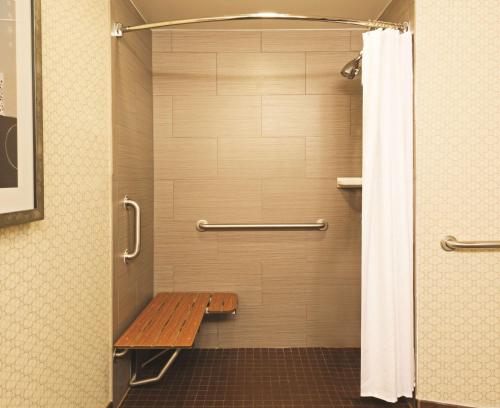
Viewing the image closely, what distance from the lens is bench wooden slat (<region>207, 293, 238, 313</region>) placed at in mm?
2887

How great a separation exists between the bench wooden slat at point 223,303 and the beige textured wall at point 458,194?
120 centimetres

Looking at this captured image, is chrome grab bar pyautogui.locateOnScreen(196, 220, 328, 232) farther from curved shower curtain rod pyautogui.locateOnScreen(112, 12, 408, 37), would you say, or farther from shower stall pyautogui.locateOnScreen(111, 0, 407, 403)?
curved shower curtain rod pyautogui.locateOnScreen(112, 12, 408, 37)

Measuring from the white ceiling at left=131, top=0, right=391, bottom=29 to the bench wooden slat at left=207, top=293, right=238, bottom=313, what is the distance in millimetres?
1973

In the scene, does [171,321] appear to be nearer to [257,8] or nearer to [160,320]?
[160,320]

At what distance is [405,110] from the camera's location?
2.33 m

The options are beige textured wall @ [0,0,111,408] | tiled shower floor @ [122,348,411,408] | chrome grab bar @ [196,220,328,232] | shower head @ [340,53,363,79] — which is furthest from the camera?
chrome grab bar @ [196,220,328,232]

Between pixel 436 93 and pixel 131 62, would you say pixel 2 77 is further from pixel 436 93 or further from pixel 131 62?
pixel 436 93

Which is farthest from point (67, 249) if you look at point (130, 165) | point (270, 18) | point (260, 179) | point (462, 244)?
point (462, 244)

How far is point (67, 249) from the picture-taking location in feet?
6.05

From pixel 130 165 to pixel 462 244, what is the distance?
6.41 feet

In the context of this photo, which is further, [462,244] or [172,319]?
[172,319]

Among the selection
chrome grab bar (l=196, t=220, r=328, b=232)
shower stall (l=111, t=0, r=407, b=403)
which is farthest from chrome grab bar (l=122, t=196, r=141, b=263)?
chrome grab bar (l=196, t=220, r=328, b=232)

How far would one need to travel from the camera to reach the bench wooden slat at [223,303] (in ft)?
9.47

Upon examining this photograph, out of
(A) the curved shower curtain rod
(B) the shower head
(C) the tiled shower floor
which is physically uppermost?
(A) the curved shower curtain rod
